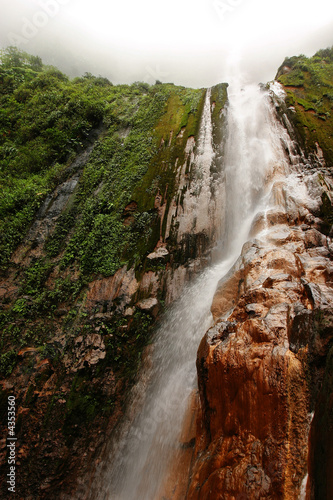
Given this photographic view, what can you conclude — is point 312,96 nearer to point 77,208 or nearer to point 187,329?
point 77,208

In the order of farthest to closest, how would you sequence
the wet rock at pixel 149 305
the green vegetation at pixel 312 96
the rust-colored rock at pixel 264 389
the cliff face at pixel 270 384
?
1. the green vegetation at pixel 312 96
2. the wet rock at pixel 149 305
3. the rust-colored rock at pixel 264 389
4. the cliff face at pixel 270 384

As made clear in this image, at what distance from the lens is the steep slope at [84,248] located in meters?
6.97

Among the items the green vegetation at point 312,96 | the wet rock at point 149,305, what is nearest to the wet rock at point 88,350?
the wet rock at point 149,305

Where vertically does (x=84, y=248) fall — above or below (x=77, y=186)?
below

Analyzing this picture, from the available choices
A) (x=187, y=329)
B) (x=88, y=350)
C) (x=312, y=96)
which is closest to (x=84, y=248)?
(x=88, y=350)

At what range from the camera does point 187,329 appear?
7547 millimetres

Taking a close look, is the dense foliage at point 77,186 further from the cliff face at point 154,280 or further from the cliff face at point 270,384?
the cliff face at point 270,384

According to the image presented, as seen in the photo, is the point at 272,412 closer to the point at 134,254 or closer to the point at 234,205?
the point at 134,254

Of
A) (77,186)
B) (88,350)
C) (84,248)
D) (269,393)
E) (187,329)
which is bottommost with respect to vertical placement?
(187,329)

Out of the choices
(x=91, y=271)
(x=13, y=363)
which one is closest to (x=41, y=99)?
(x=91, y=271)

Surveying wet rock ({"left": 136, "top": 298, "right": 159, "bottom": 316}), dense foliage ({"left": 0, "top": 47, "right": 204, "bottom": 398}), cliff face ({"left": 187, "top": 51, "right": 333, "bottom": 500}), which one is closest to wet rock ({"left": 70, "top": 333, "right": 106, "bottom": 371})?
dense foliage ({"left": 0, "top": 47, "right": 204, "bottom": 398})

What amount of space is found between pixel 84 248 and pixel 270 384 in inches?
318

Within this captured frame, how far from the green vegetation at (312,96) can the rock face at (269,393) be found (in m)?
8.61

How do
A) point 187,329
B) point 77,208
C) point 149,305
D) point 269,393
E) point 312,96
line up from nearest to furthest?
point 269,393
point 187,329
point 149,305
point 77,208
point 312,96
